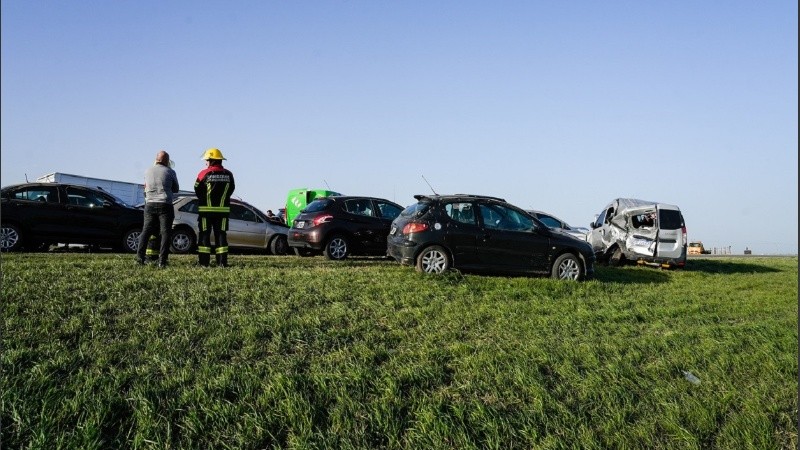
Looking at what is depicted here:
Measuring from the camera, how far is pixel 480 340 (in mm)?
6465

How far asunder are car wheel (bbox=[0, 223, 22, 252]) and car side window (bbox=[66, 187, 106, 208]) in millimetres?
1181

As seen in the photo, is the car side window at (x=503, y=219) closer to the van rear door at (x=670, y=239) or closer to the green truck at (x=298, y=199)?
the van rear door at (x=670, y=239)

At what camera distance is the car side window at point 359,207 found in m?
14.2

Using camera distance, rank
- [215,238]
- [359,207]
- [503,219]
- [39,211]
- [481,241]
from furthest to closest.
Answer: [359,207] → [39,211] → [503,219] → [481,241] → [215,238]

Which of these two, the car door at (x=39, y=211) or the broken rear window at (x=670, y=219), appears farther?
the broken rear window at (x=670, y=219)

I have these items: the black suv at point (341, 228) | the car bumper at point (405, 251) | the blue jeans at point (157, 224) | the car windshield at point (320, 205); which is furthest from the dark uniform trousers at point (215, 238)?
the car windshield at point (320, 205)

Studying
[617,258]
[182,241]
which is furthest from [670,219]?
[182,241]

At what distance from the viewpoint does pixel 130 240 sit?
46.1 feet

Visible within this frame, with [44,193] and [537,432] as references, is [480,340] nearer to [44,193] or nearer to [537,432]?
[537,432]

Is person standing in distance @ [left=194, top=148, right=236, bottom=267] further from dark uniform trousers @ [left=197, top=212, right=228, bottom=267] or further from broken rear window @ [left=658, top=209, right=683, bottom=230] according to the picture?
broken rear window @ [left=658, top=209, right=683, bottom=230]

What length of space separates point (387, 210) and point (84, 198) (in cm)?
669

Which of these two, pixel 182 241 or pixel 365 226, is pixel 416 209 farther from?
pixel 182 241

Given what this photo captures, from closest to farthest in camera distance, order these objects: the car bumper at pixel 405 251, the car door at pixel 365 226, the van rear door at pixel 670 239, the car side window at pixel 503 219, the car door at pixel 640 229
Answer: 1. the car bumper at pixel 405 251
2. the car side window at pixel 503 219
3. the car door at pixel 365 226
4. the van rear door at pixel 670 239
5. the car door at pixel 640 229

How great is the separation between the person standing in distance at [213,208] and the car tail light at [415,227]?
3.11 metres
